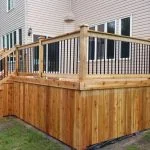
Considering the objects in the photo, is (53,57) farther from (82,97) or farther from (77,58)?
(82,97)

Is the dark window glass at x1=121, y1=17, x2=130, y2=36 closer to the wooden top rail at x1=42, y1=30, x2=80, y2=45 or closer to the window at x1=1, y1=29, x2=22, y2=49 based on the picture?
the wooden top rail at x1=42, y1=30, x2=80, y2=45

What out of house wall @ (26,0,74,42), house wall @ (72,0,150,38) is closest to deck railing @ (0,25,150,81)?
house wall @ (72,0,150,38)

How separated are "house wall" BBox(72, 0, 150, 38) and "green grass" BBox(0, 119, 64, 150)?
211 inches

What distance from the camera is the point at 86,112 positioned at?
212 inches

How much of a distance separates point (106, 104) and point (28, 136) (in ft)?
7.19

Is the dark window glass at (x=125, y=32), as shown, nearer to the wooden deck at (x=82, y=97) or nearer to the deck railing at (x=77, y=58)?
the deck railing at (x=77, y=58)

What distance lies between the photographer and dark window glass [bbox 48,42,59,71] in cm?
694

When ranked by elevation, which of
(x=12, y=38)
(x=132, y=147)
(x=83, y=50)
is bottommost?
(x=132, y=147)

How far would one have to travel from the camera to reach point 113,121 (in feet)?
19.8

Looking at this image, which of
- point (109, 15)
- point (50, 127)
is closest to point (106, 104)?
point (50, 127)

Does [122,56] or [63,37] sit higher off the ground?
[63,37]

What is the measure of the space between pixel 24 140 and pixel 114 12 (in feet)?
22.6

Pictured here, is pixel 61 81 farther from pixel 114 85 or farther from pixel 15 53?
pixel 15 53

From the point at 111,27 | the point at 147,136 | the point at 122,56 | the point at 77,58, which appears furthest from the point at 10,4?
the point at 147,136
